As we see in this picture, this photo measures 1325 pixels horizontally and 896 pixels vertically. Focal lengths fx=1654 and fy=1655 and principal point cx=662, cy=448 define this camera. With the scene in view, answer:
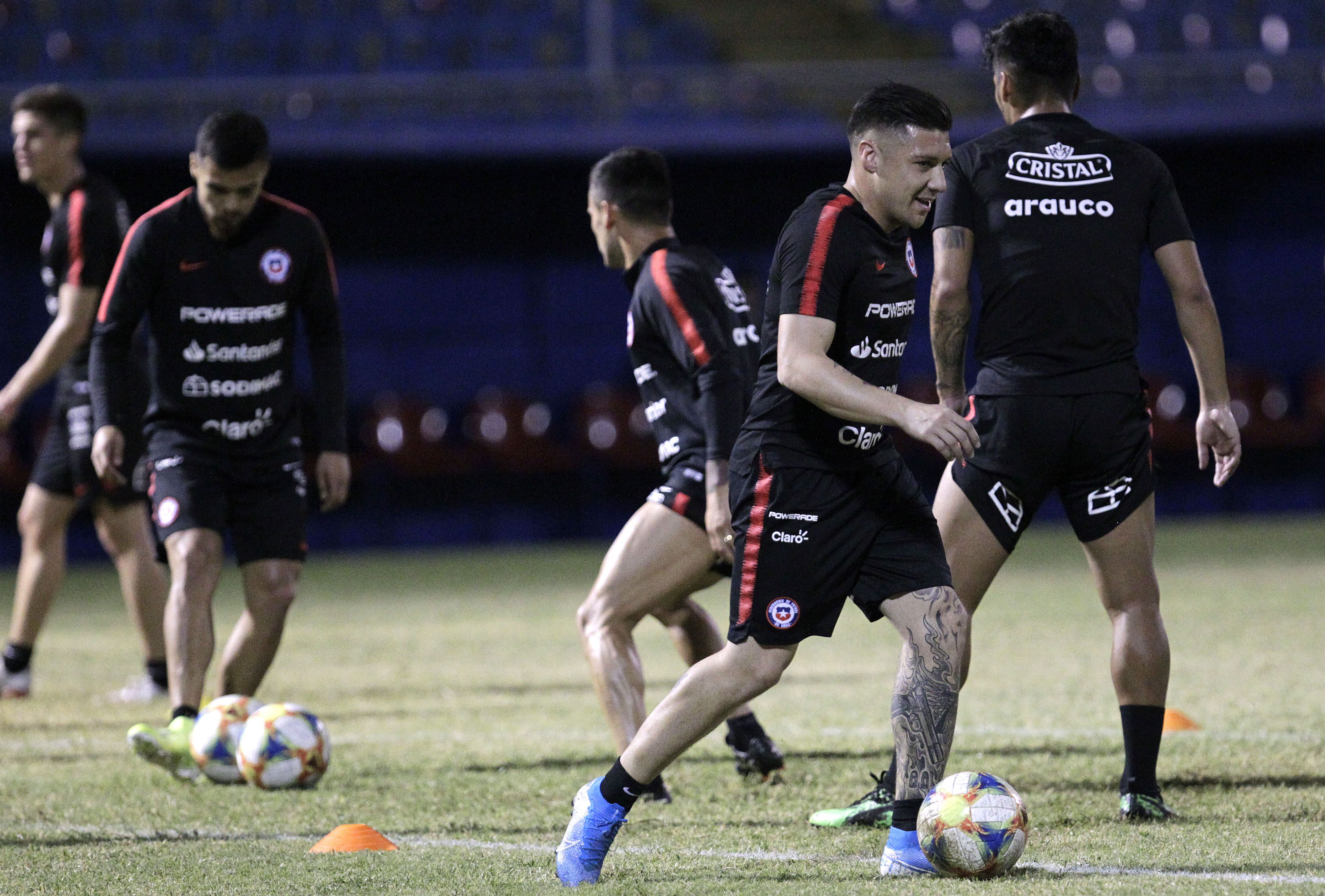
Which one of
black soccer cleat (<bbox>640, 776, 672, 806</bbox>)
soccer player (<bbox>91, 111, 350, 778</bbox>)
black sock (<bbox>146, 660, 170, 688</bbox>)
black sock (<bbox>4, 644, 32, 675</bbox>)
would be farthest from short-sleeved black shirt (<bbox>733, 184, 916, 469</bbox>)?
black sock (<bbox>4, 644, 32, 675</bbox>)

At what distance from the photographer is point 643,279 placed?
5301 mm

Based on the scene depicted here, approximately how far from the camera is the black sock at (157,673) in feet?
26.1

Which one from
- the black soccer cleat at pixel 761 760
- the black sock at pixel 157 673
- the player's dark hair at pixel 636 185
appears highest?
the player's dark hair at pixel 636 185

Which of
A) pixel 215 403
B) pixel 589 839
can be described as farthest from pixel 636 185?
pixel 589 839

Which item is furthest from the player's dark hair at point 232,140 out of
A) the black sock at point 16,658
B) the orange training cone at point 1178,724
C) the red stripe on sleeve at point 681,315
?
the orange training cone at point 1178,724

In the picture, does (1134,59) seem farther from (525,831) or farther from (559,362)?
(525,831)

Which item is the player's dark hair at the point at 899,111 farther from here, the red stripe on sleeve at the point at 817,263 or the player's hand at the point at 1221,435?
the player's hand at the point at 1221,435

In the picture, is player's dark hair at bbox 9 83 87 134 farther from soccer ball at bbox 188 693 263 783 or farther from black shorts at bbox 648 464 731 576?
black shorts at bbox 648 464 731 576

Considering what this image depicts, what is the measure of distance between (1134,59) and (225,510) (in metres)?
14.7

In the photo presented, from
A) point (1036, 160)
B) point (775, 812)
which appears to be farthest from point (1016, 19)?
point (775, 812)

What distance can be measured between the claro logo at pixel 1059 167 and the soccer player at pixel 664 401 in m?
0.96

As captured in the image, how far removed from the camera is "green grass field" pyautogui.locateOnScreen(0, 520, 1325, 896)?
166 inches

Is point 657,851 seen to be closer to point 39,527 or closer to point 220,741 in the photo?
point 220,741

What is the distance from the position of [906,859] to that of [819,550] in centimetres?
78
